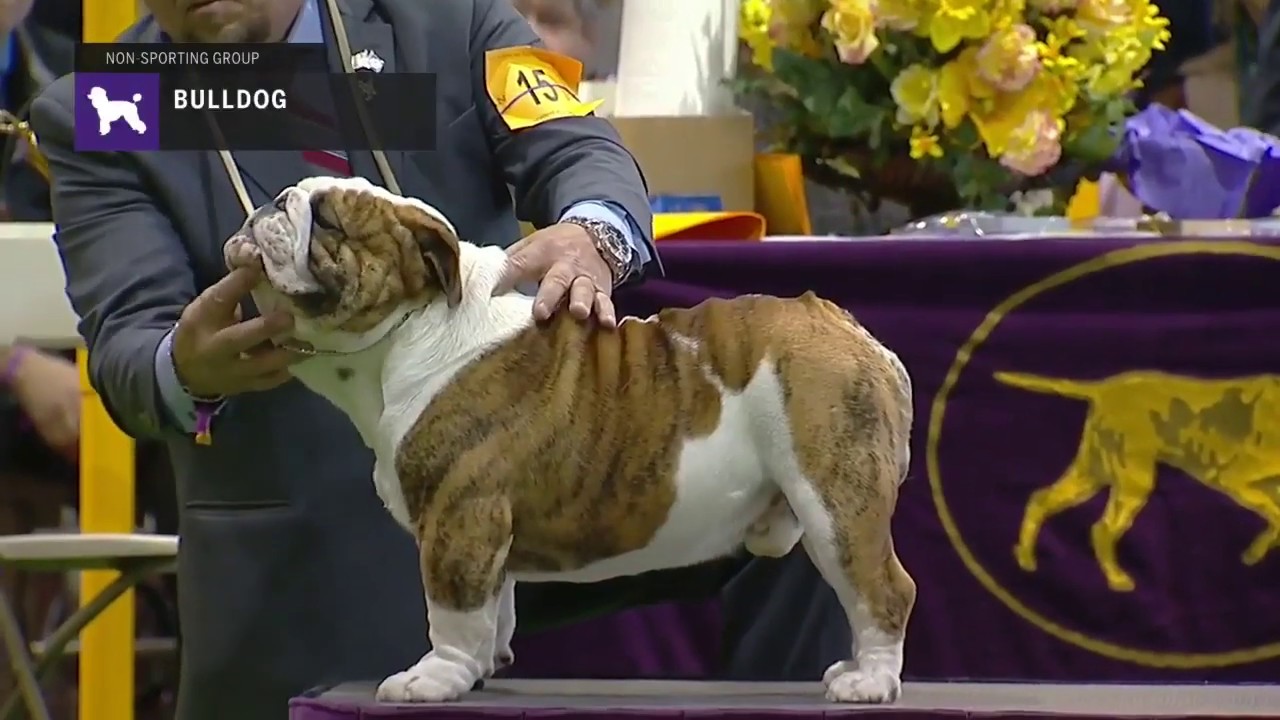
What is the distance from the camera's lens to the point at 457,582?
897mm

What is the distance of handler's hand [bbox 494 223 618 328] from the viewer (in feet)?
3.07

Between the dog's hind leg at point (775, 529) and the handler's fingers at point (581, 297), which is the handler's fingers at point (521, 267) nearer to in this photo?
the handler's fingers at point (581, 297)

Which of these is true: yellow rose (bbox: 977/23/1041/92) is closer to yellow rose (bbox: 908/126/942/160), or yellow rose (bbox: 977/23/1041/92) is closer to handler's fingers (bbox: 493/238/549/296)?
yellow rose (bbox: 908/126/942/160)

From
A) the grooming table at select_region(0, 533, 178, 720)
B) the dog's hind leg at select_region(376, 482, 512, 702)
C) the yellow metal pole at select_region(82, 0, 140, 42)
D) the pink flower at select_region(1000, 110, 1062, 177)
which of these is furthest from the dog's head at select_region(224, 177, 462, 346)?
the yellow metal pole at select_region(82, 0, 140, 42)

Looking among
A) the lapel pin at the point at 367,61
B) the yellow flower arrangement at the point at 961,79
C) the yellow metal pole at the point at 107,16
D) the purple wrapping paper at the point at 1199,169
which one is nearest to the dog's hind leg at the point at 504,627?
the lapel pin at the point at 367,61

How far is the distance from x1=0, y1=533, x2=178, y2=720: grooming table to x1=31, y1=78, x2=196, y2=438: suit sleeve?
60 centimetres

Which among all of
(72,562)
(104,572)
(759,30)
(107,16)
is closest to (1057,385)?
(759,30)

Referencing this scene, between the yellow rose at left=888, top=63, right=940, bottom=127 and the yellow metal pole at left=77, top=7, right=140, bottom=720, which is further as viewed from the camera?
the yellow metal pole at left=77, top=7, right=140, bottom=720

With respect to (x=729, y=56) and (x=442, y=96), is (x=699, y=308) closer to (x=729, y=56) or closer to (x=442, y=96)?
(x=442, y=96)

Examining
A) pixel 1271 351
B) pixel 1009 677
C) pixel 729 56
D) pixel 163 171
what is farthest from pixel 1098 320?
pixel 163 171

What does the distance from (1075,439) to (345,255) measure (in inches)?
26.2

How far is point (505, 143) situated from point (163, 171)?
0.77ft

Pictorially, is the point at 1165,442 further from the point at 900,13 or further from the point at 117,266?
the point at 117,266

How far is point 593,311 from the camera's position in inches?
37.2
